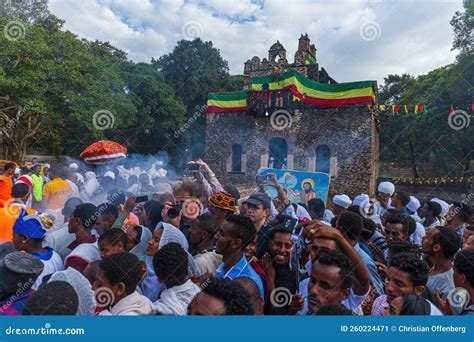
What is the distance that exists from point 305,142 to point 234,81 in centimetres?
724

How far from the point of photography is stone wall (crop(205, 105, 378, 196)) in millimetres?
15234

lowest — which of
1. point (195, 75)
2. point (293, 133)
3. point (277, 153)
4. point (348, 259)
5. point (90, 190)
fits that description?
point (348, 259)

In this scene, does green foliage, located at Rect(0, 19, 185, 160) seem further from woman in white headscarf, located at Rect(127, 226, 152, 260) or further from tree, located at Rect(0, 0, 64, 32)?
woman in white headscarf, located at Rect(127, 226, 152, 260)

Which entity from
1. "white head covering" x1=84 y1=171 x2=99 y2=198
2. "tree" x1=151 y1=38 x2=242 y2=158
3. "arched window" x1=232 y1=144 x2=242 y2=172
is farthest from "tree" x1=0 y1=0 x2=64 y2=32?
"arched window" x1=232 y1=144 x2=242 y2=172

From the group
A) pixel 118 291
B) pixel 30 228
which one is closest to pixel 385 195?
pixel 118 291

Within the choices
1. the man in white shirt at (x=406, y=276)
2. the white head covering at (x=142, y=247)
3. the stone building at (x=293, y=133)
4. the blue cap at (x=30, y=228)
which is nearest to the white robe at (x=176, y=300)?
the white head covering at (x=142, y=247)

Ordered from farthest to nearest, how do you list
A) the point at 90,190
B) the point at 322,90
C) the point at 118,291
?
the point at 322,90 < the point at 90,190 < the point at 118,291

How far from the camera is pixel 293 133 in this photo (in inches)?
654

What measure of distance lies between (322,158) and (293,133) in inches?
69.8

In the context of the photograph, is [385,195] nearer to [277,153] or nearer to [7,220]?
[7,220]

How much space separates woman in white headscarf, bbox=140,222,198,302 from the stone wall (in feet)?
36.8

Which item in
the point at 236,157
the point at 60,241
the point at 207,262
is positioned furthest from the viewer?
the point at 236,157
